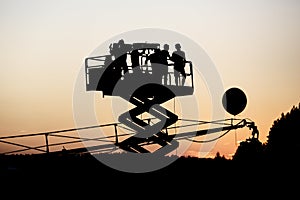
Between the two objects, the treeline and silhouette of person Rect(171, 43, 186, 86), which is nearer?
the treeline

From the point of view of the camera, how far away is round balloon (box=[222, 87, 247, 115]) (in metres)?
27.7

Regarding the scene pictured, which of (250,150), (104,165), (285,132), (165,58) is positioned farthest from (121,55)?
(285,132)

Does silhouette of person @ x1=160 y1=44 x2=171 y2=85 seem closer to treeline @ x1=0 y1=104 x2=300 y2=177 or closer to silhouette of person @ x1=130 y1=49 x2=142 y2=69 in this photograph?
silhouette of person @ x1=130 y1=49 x2=142 y2=69

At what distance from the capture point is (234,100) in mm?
27719

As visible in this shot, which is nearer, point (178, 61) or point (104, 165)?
point (104, 165)

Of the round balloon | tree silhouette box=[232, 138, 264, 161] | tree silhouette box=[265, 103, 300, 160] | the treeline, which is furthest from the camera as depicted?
tree silhouette box=[265, 103, 300, 160]

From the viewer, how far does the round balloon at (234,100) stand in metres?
27.7

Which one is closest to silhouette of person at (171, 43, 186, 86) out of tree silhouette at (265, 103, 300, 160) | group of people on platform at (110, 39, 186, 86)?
group of people on platform at (110, 39, 186, 86)

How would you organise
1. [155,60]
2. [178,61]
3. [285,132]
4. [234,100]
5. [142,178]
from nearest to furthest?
1. [142,178]
2. [155,60]
3. [178,61]
4. [234,100]
5. [285,132]

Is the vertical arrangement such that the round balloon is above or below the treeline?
above

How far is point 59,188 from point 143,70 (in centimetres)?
816

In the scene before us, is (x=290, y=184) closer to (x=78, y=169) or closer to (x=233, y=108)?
(x=233, y=108)

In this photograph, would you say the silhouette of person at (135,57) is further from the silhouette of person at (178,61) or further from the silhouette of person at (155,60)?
the silhouette of person at (178,61)

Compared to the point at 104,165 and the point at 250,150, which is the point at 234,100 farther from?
the point at 104,165
